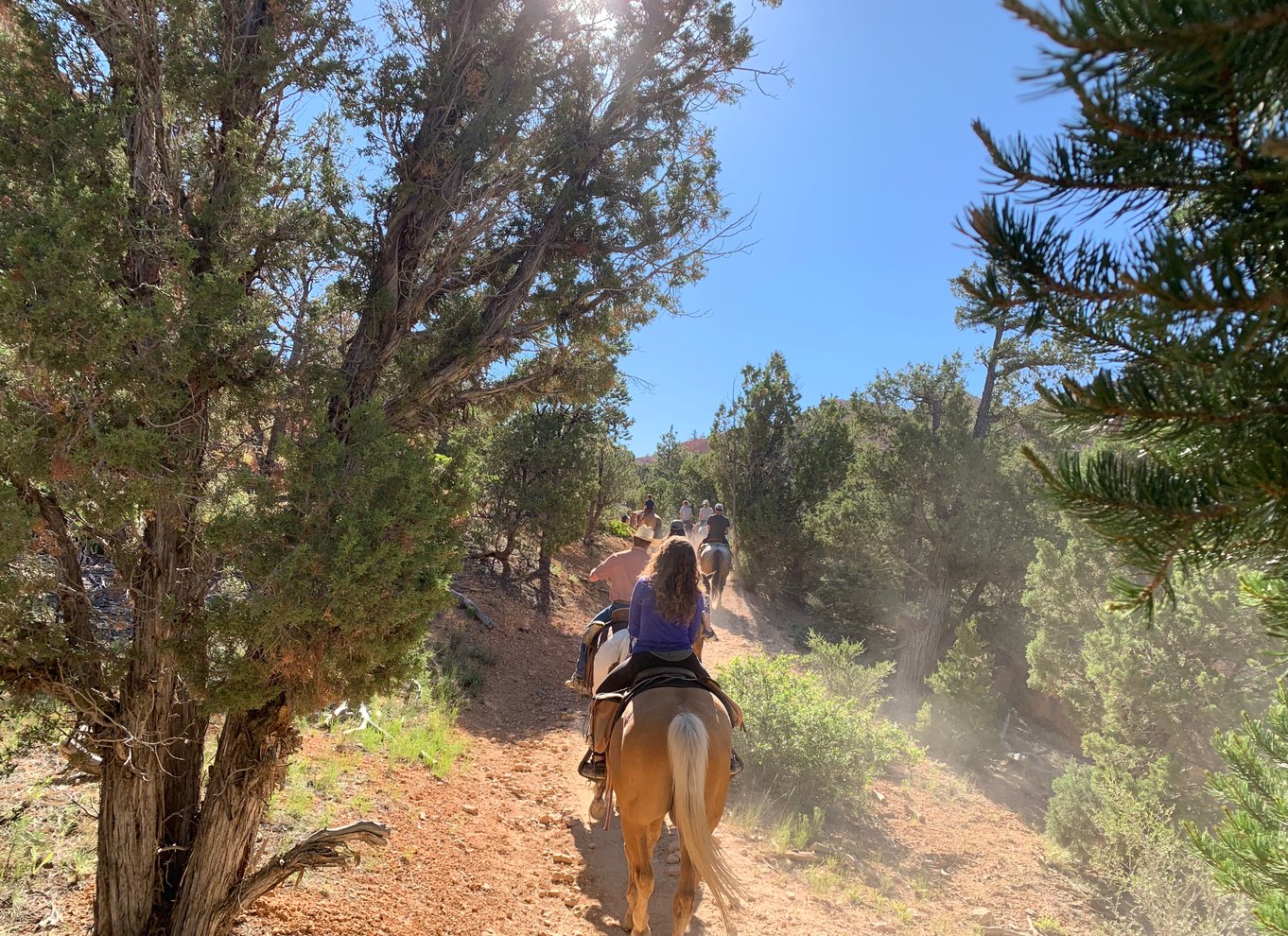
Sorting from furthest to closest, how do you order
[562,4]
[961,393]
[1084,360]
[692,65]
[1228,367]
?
[961,393], [692,65], [562,4], [1084,360], [1228,367]

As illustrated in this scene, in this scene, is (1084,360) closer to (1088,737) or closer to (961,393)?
(1088,737)

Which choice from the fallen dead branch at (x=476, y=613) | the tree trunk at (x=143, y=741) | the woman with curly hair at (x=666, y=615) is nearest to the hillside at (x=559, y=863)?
the tree trunk at (x=143, y=741)

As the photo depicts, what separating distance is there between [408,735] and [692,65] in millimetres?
7094

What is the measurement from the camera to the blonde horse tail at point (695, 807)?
11.4ft

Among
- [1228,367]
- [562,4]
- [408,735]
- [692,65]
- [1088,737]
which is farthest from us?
[1088,737]

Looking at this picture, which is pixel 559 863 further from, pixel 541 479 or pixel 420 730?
pixel 541 479

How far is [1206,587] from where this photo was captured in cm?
713

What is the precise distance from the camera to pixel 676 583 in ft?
13.9

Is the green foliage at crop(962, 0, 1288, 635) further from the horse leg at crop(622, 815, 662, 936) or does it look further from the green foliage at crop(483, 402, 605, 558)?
the green foliage at crop(483, 402, 605, 558)

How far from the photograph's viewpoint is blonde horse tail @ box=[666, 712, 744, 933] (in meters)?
3.46

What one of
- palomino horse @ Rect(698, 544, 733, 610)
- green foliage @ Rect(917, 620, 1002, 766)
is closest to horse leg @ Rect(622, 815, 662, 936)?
green foliage @ Rect(917, 620, 1002, 766)

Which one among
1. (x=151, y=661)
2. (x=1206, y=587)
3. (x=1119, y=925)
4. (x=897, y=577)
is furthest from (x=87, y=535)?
(x=897, y=577)

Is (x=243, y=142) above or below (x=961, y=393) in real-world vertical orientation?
below

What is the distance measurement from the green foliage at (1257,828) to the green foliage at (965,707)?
24.1 feet
